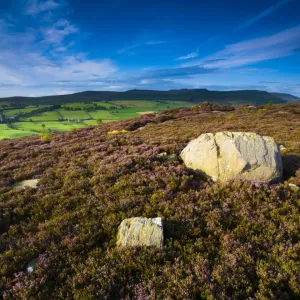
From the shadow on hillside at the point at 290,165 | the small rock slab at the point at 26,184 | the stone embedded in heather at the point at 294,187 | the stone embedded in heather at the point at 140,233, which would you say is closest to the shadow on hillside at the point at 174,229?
the stone embedded in heather at the point at 140,233

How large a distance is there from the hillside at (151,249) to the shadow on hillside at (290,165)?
0.30 ft

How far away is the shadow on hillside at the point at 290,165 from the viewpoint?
36.2ft

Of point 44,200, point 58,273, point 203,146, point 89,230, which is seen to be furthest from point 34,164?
point 203,146

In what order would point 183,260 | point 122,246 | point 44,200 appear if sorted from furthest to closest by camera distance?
point 44,200 < point 122,246 < point 183,260

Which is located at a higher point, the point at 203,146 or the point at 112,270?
the point at 203,146

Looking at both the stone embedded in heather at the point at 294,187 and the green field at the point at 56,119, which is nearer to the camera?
the stone embedded in heather at the point at 294,187

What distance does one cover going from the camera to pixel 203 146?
11609 millimetres

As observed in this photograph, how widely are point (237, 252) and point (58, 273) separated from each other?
5241 mm

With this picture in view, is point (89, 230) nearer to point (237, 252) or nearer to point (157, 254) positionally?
point (157, 254)

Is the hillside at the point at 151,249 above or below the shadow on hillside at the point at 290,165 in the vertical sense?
below

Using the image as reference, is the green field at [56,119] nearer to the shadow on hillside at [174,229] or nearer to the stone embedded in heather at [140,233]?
the stone embedded in heather at [140,233]

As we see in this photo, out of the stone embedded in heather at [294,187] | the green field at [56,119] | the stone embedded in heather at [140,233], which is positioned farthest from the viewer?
the green field at [56,119]

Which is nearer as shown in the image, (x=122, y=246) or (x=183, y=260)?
(x=183, y=260)

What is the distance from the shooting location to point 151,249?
249 inches
